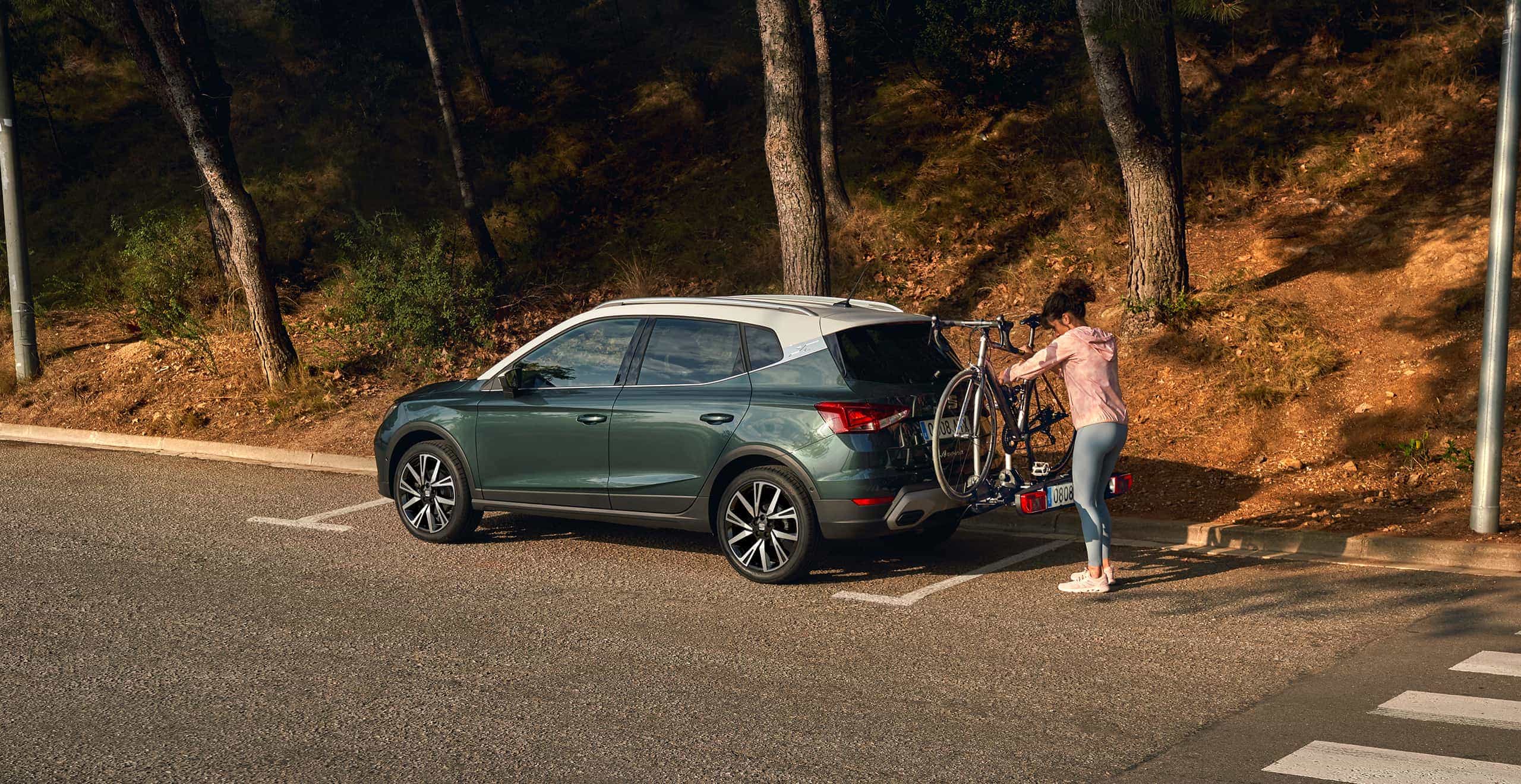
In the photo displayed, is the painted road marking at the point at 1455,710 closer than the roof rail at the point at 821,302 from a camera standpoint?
Yes

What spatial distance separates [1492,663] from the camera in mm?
6207

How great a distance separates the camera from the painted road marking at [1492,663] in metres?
6.10

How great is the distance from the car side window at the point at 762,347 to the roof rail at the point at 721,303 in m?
0.18

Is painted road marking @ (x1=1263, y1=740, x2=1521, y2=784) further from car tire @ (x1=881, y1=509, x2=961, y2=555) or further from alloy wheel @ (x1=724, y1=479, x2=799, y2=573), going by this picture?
car tire @ (x1=881, y1=509, x2=961, y2=555)

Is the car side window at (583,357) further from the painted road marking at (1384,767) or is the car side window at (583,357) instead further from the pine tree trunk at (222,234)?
the pine tree trunk at (222,234)

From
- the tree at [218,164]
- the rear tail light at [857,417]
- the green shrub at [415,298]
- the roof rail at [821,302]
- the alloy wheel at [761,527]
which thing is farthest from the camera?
the green shrub at [415,298]

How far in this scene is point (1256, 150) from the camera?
16781mm

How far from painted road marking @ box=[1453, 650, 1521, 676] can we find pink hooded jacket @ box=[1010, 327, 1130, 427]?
6.98 feet

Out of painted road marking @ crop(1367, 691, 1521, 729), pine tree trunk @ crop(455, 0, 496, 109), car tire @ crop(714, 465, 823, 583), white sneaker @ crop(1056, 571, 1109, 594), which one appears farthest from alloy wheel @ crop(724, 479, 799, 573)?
pine tree trunk @ crop(455, 0, 496, 109)

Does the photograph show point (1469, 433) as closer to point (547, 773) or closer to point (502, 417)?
point (502, 417)

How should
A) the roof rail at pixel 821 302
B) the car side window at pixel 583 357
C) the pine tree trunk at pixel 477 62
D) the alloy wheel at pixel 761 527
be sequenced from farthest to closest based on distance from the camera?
the pine tree trunk at pixel 477 62 < the car side window at pixel 583 357 < the roof rail at pixel 821 302 < the alloy wheel at pixel 761 527

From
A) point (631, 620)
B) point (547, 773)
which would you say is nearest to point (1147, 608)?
point (631, 620)

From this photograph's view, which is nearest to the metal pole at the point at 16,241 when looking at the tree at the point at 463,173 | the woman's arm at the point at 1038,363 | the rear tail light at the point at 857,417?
the tree at the point at 463,173

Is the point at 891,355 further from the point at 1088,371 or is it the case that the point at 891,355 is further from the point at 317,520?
the point at 317,520
